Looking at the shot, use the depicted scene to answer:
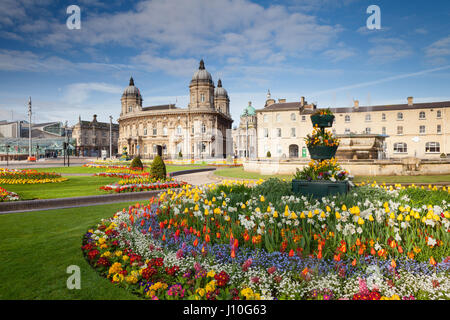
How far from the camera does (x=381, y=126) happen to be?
50.4 m

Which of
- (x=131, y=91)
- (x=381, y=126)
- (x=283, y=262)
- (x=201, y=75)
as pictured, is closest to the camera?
(x=283, y=262)

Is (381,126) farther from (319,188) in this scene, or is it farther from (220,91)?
(319,188)

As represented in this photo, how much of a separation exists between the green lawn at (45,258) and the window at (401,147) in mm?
55712

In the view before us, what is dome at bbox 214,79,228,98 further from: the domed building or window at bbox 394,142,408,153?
window at bbox 394,142,408,153

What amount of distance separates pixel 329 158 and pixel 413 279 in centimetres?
588

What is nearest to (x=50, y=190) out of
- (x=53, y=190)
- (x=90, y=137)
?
(x=53, y=190)

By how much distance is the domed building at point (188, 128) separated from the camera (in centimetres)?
6950

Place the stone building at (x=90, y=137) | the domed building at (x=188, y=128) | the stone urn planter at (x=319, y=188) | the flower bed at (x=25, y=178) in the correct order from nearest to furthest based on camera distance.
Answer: the stone urn planter at (x=319, y=188), the flower bed at (x=25, y=178), the domed building at (x=188, y=128), the stone building at (x=90, y=137)

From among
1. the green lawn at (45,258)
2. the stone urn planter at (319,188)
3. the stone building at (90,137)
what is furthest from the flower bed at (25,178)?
the stone building at (90,137)

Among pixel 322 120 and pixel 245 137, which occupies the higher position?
pixel 245 137

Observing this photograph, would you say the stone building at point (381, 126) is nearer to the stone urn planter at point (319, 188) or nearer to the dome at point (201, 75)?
the dome at point (201, 75)

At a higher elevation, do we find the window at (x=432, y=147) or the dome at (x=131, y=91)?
the dome at (x=131, y=91)

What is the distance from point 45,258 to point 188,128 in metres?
66.3

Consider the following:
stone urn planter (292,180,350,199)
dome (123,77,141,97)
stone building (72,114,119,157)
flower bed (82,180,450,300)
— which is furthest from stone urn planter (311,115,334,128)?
stone building (72,114,119,157)
